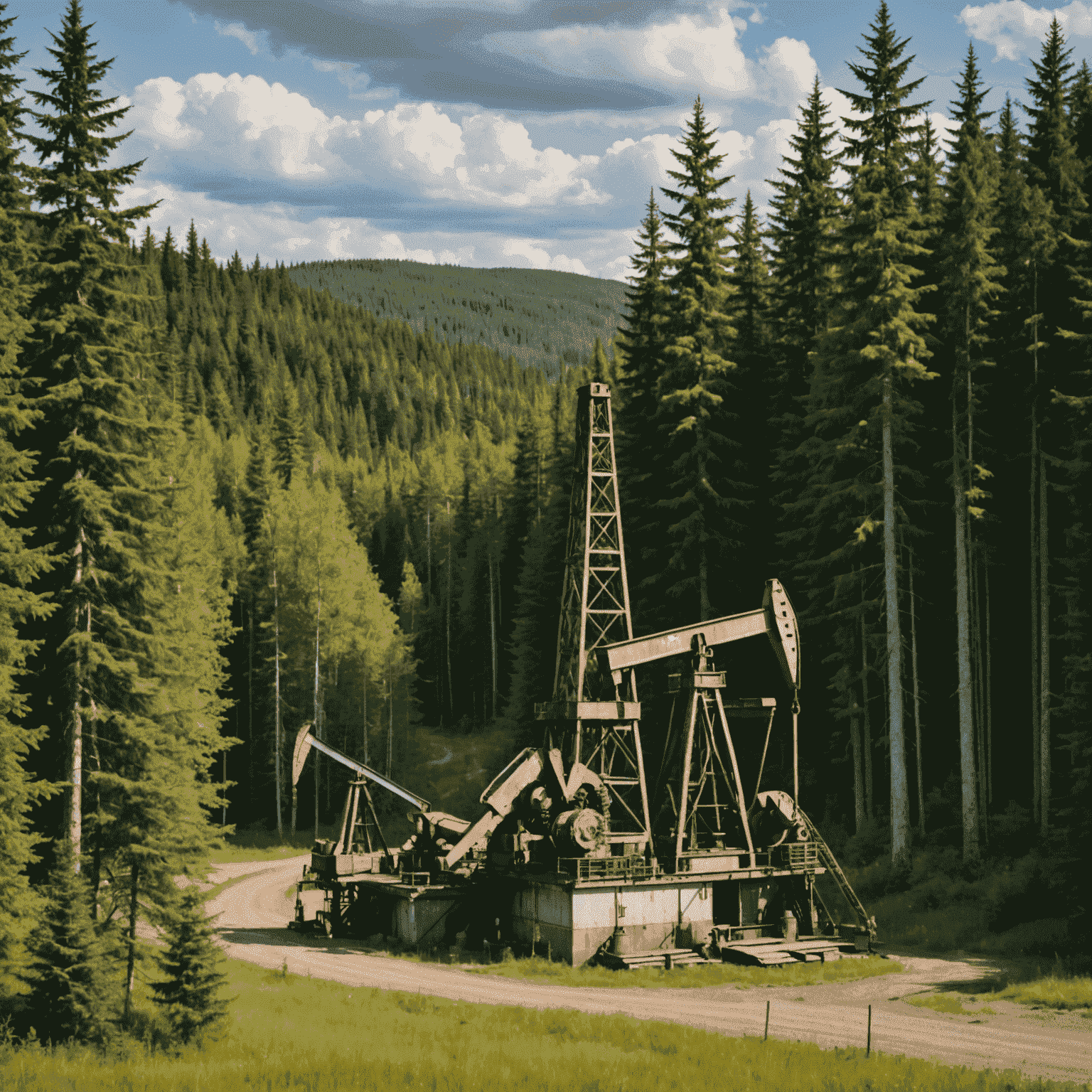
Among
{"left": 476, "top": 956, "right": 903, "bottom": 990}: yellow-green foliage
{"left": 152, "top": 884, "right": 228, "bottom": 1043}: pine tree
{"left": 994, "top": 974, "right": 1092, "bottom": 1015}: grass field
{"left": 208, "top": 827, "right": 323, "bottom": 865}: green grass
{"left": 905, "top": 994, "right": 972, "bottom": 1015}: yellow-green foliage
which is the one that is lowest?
{"left": 208, "top": 827, "right": 323, "bottom": 865}: green grass

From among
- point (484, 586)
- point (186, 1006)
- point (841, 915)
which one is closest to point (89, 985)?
point (186, 1006)

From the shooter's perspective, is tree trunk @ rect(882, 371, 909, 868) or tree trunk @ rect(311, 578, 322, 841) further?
tree trunk @ rect(311, 578, 322, 841)

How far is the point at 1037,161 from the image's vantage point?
3509 centimetres

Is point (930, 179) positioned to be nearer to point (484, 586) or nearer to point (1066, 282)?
point (1066, 282)

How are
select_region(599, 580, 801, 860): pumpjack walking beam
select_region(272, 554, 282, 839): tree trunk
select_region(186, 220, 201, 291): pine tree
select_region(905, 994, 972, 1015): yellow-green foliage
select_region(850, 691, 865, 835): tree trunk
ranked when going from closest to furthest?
select_region(905, 994, 972, 1015): yellow-green foliage, select_region(599, 580, 801, 860): pumpjack walking beam, select_region(850, 691, 865, 835): tree trunk, select_region(272, 554, 282, 839): tree trunk, select_region(186, 220, 201, 291): pine tree

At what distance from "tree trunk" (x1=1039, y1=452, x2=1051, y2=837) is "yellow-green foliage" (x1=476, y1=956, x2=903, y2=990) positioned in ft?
21.9

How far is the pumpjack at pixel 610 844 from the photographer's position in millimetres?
26062

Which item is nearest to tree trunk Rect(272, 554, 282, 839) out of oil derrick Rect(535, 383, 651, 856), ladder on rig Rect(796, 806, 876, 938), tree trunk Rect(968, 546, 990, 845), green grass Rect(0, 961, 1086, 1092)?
oil derrick Rect(535, 383, 651, 856)

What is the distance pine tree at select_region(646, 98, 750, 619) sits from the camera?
34844 mm

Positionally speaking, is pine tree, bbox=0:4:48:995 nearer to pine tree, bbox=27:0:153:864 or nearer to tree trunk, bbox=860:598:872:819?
pine tree, bbox=27:0:153:864

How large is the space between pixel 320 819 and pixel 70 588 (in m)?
34.5

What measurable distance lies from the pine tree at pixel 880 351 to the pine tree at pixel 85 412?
61.6ft

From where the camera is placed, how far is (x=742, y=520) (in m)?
37.0

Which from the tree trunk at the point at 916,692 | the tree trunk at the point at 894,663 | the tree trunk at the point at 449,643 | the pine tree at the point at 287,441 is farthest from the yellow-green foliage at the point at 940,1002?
the pine tree at the point at 287,441
